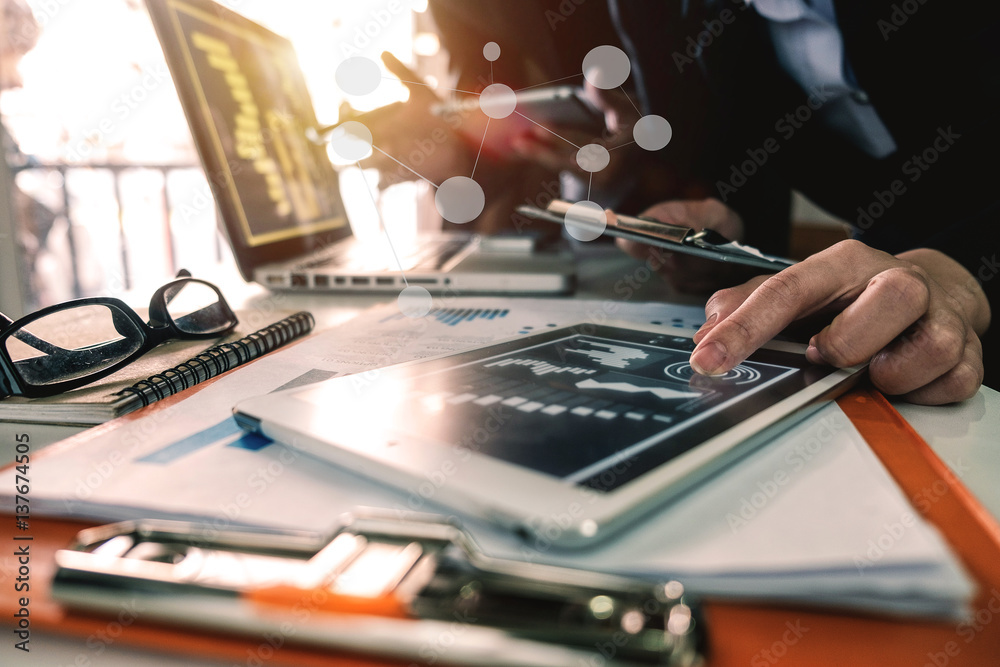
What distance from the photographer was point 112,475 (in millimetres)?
254

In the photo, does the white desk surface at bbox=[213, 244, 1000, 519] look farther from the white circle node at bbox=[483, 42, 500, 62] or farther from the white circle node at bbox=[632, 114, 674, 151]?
the white circle node at bbox=[483, 42, 500, 62]

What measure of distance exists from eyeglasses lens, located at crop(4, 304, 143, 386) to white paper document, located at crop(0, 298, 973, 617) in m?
0.11

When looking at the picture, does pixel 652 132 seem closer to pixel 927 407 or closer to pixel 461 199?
pixel 461 199

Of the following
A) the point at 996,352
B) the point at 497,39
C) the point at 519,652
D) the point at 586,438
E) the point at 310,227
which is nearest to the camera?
the point at 519,652

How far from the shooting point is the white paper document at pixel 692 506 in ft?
0.61

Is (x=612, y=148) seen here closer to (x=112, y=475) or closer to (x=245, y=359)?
(x=245, y=359)

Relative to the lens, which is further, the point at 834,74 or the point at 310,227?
the point at 310,227

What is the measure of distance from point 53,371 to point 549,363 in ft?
1.14

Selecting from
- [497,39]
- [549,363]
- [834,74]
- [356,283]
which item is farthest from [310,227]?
[834,74]

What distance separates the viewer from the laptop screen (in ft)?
2.30

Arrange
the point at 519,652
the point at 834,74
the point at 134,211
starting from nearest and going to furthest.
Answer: the point at 519,652
the point at 834,74
the point at 134,211

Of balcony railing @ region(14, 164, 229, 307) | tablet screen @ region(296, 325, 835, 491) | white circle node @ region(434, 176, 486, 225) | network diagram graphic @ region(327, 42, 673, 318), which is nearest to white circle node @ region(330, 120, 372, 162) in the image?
network diagram graphic @ region(327, 42, 673, 318)

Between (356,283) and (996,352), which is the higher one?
(356,283)

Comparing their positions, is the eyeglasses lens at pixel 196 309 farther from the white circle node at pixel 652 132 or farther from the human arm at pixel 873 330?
the white circle node at pixel 652 132
